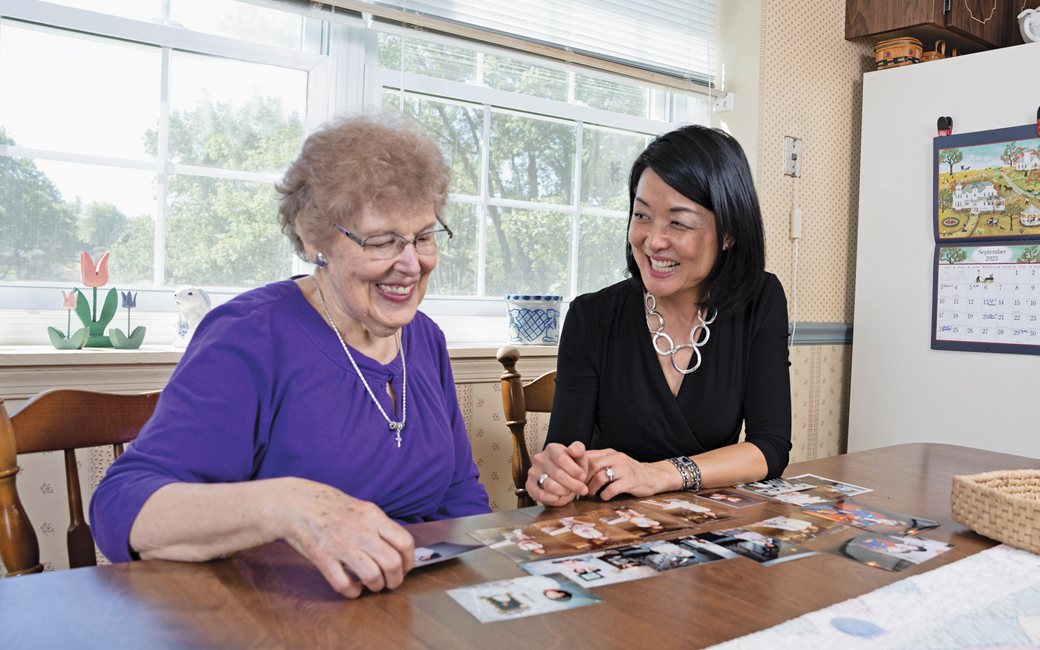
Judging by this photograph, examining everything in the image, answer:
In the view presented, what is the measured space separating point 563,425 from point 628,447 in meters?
0.14

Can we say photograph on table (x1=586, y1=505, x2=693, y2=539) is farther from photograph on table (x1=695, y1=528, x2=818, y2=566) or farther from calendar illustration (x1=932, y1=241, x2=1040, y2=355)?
calendar illustration (x1=932, y1=241, x2=1040, y2=355)

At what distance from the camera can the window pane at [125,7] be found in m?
1.78

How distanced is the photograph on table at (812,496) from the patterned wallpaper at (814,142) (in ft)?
5.88

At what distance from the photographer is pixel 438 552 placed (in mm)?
851

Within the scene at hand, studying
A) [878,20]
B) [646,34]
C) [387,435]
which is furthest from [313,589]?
[878,20]

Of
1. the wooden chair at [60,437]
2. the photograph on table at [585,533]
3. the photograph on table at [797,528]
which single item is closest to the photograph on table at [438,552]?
the photograph on table at [585,533]

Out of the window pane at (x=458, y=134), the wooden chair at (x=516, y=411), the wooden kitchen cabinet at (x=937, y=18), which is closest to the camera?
the wooden chair at (x=516, y=411)

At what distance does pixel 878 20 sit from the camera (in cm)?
299

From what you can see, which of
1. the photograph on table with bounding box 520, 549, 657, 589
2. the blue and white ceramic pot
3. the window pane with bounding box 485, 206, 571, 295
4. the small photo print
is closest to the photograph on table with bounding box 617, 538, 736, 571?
the photograph on table with bounding box 520, 549, 657, 589

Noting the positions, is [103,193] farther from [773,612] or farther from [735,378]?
[773,612]

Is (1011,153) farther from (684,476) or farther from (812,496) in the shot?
(684,476)

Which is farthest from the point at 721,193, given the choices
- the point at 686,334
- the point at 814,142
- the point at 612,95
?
the point at 814,142

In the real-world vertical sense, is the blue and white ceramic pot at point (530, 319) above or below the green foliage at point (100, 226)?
below

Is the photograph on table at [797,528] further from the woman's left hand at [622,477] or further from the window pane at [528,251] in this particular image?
the window pane at [528,251]
